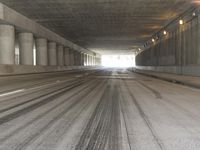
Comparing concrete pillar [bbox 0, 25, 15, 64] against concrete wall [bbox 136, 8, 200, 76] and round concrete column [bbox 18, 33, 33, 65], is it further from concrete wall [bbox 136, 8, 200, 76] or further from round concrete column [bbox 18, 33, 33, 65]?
concrete wall [bbox 136, 8, 200, 76]

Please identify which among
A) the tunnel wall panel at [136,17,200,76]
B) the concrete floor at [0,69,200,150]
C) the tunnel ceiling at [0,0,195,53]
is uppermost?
the tunnel ceiling at [0,0,195,53]

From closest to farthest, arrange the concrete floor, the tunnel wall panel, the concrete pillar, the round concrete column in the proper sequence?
the concrete floor
the tunnel wall panel
the concrete pillar
the round concrete column

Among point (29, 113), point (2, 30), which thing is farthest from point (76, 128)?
point (2, 30)

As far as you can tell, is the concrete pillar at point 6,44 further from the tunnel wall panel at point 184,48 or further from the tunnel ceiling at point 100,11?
the tunnel wall panel at point 184,48

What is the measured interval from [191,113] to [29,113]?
15.9ft

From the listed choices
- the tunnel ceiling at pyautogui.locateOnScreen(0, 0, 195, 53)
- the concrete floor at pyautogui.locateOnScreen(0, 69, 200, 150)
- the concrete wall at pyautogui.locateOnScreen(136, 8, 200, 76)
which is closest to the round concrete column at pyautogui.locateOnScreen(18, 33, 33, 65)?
the tunnel ceiling at pyautogui.locateOnScreen(0, 0, 195, 53)

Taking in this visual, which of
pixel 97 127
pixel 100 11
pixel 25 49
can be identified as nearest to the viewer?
pixel 97 127

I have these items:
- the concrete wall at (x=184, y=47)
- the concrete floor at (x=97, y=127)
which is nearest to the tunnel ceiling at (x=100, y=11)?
the concrete wall at (x=184, y=47)

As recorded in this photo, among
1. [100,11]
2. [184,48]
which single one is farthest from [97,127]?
[184,48]

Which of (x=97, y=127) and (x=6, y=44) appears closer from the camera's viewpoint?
(x=97, y=127)

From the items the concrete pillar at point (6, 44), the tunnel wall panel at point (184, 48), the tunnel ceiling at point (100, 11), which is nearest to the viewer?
the tunnel wall panel at point (184, 48)

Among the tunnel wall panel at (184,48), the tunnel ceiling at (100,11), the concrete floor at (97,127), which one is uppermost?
the tunnel ceiling at (100,11)

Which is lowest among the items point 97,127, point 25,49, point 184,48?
point 97,127

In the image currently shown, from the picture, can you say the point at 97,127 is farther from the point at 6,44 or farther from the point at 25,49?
the point at 25,49
